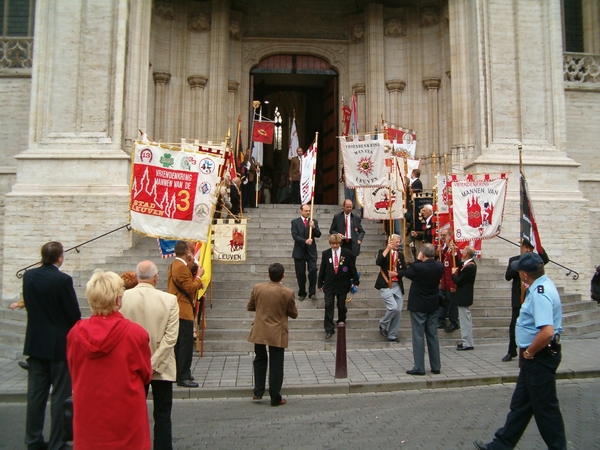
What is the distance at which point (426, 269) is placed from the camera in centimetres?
834

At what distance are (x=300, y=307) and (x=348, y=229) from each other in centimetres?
201

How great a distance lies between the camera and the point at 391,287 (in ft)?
33.3

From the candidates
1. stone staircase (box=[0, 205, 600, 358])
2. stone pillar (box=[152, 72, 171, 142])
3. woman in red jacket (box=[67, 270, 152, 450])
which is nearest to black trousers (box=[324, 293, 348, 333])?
stone staircase (box=[0, 205, 600, 358])

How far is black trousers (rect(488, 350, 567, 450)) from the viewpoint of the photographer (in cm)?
472

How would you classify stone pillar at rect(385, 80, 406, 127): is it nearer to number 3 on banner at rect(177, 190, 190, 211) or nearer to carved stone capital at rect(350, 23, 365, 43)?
carved stone capital at rect(350, 23, 365, 43)

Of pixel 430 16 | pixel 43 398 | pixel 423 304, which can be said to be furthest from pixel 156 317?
pixel 430 16

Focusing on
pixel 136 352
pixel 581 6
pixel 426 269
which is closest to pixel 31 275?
pixel 136 352

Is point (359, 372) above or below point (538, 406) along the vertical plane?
below

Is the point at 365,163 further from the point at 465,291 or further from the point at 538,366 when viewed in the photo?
the point at 538,366

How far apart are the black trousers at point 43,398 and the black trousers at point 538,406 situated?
4.09m

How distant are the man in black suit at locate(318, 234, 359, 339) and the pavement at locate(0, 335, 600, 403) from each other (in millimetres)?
698

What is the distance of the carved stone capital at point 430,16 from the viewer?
18.7 meters

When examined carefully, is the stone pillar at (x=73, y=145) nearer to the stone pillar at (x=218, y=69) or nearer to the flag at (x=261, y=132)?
the stone pillar at (x=218, y=69)

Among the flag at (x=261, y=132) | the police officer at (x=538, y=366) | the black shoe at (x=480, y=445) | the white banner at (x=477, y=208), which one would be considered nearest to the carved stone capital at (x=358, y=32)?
the flag at (x=261, y=132)
